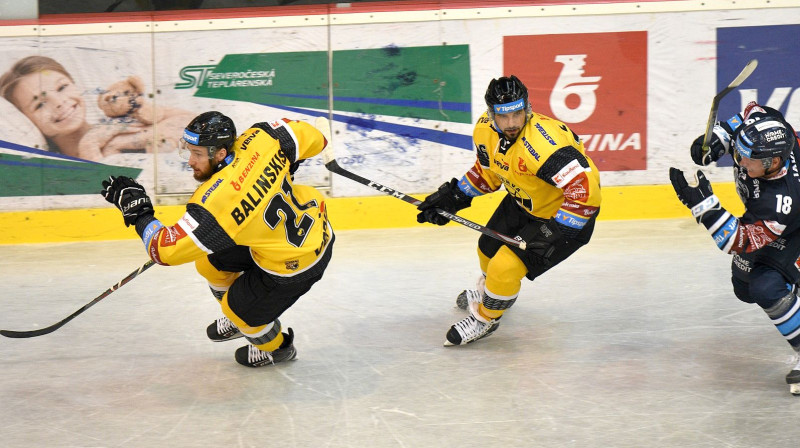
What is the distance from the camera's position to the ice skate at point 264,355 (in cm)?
382

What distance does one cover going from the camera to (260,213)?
3357 millimetres

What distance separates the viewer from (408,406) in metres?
3.39

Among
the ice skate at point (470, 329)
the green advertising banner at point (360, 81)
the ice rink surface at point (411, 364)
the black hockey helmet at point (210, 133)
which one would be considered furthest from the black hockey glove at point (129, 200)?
the green advertising banner at point (360, 81)

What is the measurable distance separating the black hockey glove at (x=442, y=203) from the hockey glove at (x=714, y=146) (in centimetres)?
107

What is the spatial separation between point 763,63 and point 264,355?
167 inches

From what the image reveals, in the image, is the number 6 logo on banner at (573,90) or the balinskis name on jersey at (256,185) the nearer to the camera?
the balinskis name on jersey at (256,185)

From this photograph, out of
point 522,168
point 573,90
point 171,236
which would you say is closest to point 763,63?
point 573,90

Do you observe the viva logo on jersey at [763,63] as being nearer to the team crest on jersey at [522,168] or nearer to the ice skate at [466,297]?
the ice skate at [466,297]

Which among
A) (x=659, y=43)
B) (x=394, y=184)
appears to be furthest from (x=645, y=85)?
(x=394, y=184)

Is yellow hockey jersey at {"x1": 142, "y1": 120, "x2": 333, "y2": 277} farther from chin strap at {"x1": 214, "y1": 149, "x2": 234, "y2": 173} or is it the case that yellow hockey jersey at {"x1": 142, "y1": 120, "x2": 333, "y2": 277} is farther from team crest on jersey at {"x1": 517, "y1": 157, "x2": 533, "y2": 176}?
team crest on jersey at {"x1": 517, "y1": 157, "x2": 533, "y2": 176}

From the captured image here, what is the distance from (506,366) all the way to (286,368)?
3.09ft

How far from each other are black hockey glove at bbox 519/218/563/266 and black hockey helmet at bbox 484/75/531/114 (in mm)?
507

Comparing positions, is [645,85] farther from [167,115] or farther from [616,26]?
[167,115]

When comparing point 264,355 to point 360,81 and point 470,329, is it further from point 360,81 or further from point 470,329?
point 360,81
